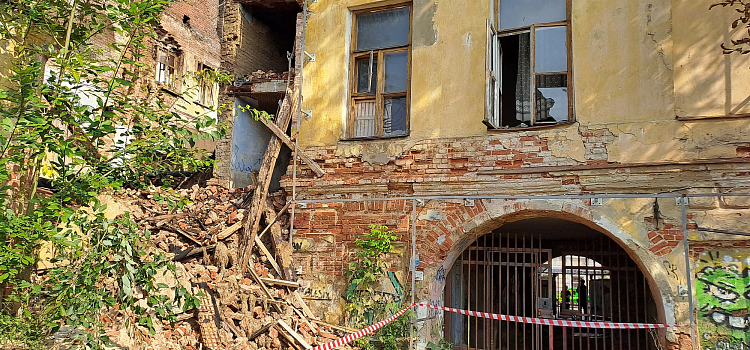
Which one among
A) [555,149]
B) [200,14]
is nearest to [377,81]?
[555,149]

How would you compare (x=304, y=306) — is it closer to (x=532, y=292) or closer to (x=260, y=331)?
(x=260, y=331)

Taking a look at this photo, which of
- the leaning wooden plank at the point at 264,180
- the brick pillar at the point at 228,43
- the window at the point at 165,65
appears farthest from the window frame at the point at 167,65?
the leaning wooden plank at the point at 264,180

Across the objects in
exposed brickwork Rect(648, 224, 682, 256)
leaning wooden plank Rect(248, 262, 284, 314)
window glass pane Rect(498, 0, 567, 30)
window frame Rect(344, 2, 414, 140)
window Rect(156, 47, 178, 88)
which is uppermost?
window Rect(156, 47, 178, 88)

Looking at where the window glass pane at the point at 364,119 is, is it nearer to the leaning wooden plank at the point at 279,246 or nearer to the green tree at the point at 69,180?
the leaning wooden plank at the point at 279,246

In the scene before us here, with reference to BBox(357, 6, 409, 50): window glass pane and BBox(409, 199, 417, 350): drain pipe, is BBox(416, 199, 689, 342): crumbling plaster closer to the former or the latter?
BBox(409, 199, 417, 350): drain pipe

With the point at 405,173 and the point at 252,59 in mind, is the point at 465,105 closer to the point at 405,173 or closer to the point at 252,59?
the point at 405,173

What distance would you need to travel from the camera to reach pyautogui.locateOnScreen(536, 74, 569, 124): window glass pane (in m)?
8.07

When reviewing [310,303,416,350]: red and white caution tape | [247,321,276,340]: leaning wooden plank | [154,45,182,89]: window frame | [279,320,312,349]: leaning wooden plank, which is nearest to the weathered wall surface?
[310,303,416,350]: red and white caution tape

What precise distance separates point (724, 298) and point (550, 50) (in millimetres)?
4005

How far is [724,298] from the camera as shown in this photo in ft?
22.1

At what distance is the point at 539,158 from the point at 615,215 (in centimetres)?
126

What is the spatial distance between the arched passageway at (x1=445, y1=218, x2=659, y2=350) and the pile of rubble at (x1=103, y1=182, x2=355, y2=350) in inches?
107

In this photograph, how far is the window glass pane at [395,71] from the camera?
925 cm

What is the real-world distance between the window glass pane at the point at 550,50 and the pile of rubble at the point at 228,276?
15.2 ft
